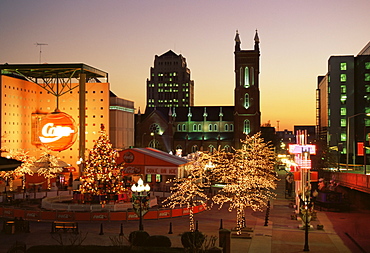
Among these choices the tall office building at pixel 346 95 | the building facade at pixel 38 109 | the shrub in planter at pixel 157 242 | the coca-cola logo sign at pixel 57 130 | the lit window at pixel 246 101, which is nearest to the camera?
the shrub in planter at pixel 157 242

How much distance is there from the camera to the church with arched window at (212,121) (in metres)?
114

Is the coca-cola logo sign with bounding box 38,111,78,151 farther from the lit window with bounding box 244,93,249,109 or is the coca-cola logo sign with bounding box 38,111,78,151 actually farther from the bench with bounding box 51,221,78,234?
the lit window with bounding box 244,93,249,109

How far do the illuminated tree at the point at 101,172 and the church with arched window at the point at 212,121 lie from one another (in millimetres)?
75112

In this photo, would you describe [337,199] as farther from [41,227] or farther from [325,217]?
[41,227]

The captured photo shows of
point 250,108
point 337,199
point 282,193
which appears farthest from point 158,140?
point 337,199

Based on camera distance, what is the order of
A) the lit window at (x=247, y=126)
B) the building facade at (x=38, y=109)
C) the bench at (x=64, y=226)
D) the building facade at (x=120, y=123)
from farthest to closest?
the lit window at (x=247, y=126), the building facade at (x=120, y=123), the building facade at (x=38, y=109), the bench at (x=64, y=226)

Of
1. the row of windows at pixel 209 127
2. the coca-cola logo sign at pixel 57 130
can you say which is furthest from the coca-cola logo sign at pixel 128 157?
the row of windows at pixel 209 127

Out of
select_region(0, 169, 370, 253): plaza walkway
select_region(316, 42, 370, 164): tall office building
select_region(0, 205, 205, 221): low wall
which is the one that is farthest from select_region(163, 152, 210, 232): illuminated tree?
select_region(316, 42, 370, 164): tall office building

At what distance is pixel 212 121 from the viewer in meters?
125

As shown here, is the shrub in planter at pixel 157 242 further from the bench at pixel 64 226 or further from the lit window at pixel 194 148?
the lit window at pixel 194 148

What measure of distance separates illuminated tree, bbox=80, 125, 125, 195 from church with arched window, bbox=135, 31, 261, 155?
7511cm

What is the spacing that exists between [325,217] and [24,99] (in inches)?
2183

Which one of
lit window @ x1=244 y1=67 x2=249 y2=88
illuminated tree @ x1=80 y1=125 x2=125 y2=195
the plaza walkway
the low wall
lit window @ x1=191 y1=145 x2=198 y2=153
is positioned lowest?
the plaza walkway

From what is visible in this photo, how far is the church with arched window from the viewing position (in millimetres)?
113625
